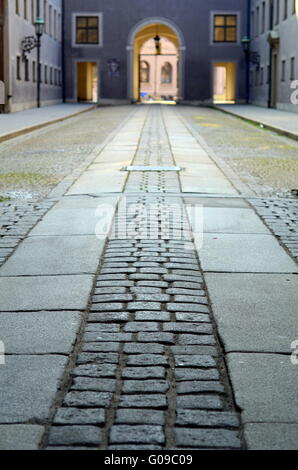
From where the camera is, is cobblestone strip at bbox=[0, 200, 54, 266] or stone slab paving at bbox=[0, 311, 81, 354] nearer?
stone slab paving at bbox=[0, 311, 81, 354]

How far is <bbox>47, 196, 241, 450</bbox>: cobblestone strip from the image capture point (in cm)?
282

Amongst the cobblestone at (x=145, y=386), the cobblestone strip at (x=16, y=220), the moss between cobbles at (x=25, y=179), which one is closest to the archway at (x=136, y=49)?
the moss between cobbles at (x=25, y=179)

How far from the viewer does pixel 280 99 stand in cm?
4100

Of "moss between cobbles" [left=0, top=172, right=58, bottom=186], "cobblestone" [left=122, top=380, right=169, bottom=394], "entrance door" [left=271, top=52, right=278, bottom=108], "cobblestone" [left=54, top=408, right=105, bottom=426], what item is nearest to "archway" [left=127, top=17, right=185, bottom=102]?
"entrance door" [left=271, top=52, right=278, bottom=108]

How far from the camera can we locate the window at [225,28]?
53188 mm

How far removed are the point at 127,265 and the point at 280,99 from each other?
36.7 m

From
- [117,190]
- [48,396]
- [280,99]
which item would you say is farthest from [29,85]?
[48,396]

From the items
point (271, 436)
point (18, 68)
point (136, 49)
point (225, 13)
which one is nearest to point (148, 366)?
point (271, 436)

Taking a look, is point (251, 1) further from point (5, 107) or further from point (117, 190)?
point (117, 190)

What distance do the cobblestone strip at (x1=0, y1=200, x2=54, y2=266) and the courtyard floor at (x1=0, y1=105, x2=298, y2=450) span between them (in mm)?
20

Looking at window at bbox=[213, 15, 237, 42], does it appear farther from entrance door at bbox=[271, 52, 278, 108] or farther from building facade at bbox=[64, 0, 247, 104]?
entrance door at bbox=[271, 52, 278, 108]

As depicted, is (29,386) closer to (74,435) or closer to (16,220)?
Answer: (74,435)

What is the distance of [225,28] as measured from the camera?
53375mm

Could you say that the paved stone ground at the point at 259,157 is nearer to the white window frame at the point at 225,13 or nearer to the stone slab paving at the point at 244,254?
the stone slab paving at the point at 244,254
